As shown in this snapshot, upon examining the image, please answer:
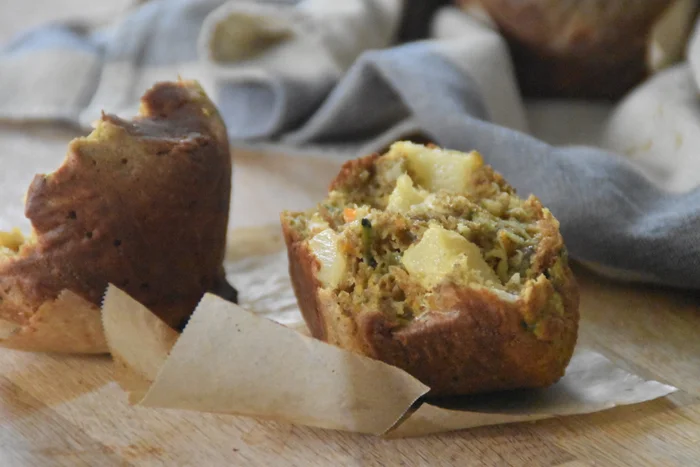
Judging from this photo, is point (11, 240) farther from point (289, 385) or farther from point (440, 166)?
point (440, 166)

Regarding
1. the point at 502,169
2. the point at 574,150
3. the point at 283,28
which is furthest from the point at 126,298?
the point at 283,28

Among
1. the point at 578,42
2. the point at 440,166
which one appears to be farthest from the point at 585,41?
the point at 440,166

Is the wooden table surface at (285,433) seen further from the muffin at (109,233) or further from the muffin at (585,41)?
the muffin at (585,41)

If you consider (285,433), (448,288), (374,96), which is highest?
(448,288)

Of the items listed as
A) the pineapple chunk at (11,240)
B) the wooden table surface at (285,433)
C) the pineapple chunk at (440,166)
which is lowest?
the wooden table surface at (285,433)

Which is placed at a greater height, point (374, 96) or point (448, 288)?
point (448, 288)

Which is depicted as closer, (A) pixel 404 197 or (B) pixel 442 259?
(B) pixel 442 259

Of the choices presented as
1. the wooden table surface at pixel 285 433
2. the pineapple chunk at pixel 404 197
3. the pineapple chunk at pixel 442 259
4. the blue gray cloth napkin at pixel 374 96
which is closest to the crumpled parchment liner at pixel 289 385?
the wooden table surface at pixel 285 433

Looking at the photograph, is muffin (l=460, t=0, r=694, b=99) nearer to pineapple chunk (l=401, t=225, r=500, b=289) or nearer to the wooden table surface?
the wooden table surface
